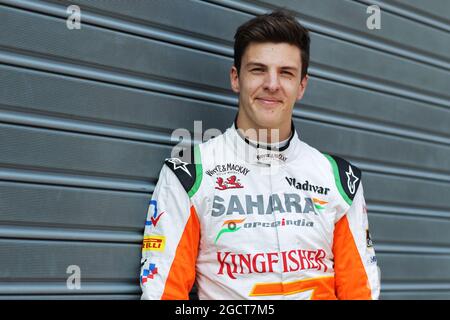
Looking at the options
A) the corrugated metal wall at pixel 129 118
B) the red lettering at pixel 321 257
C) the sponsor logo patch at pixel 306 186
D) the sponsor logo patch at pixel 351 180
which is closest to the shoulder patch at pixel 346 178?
the sponsor logo patch at pixel 351 180

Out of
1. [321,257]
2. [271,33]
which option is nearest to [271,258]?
[321,257]

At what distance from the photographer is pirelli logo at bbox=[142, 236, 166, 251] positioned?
300cm

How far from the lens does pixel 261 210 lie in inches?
124

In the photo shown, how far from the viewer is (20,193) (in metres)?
2.76

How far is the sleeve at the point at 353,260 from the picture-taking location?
3.33 m

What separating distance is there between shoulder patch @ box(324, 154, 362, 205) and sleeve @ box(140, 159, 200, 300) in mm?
799

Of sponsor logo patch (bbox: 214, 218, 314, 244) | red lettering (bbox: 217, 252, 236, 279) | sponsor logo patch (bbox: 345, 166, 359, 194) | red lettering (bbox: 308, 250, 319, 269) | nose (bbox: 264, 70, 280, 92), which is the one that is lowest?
red lettering (bbox: 217, 252, 236, 279)

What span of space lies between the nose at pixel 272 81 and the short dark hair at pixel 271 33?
17cm

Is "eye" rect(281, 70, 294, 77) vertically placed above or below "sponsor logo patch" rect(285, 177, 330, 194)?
above

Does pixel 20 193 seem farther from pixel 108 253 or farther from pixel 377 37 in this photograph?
pixel 377 37

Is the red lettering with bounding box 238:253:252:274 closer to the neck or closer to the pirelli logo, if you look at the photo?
the pirelli logo

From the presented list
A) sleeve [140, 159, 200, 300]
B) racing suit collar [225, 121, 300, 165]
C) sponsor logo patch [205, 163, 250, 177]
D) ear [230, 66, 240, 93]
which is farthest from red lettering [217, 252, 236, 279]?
ear [230, 66, 240, 93]

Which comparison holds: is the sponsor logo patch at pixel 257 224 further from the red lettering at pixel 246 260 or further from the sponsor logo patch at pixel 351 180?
the sponsor logo patch at pixel 351 180

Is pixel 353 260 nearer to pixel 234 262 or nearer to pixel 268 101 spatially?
pixel 234 262
